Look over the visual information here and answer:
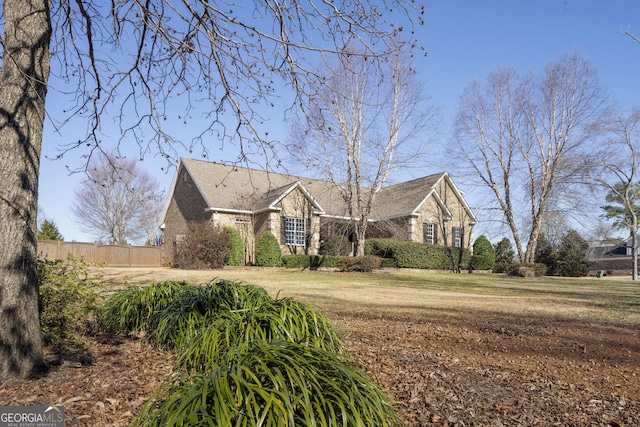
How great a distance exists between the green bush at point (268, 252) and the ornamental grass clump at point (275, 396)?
22047mm

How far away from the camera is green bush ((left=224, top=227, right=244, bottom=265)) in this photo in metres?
24.0

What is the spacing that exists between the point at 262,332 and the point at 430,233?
93.7ft

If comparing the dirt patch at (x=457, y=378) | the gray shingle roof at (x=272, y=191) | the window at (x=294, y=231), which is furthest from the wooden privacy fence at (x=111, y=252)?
the dirt patch at (x=457, y=378)

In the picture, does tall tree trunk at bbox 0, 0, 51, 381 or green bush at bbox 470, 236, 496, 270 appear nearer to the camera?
tall tree trunk at bbox 0, 0, 51, 381

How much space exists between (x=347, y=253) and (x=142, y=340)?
23269mm

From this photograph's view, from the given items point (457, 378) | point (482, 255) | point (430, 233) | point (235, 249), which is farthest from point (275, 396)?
point (482, 255)

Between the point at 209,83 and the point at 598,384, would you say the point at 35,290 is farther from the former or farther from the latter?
the point at 598,384

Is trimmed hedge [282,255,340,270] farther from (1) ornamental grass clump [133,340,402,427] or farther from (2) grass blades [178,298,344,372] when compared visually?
(1) ornamental grass clump [133,340,402,427]

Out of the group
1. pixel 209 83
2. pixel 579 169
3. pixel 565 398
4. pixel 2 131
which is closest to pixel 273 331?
pixel 565 398

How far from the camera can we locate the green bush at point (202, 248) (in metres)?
22.7

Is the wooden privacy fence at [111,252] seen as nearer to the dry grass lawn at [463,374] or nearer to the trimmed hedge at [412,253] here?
the trimmed hedge at [412,253]

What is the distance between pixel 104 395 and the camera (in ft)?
11.4

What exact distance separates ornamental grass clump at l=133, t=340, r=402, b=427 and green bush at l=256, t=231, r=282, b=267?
72.3ft

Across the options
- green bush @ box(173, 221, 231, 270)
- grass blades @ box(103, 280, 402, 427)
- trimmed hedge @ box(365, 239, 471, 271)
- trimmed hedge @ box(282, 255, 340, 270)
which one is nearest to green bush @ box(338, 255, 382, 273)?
trimmed hedge @ box(282, 255, 340, 270)
